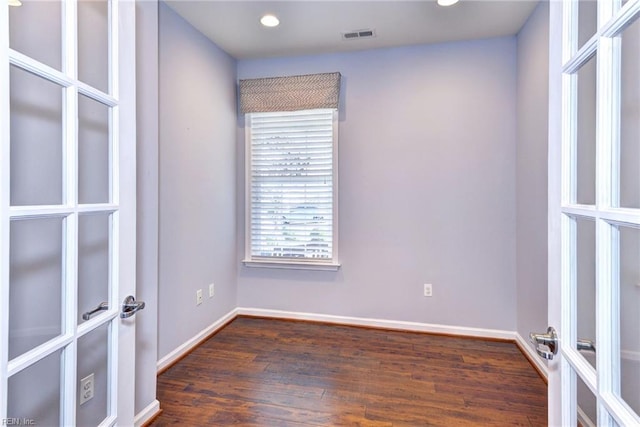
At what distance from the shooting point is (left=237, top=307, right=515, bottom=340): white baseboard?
9.51ft

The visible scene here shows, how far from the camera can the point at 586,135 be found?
775 mm

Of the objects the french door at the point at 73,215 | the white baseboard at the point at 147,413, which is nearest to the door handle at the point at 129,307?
the french door at the point at 73,215

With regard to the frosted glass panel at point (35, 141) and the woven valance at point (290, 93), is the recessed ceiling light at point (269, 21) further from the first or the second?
the frosted glass panel at point (35, 141)

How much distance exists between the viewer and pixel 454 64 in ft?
9.57

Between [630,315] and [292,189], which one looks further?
[292,189]

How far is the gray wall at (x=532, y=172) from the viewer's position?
88.7 inches

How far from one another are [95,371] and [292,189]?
2.37 metres

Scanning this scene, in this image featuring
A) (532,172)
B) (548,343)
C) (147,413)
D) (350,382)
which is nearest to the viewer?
(548,343)

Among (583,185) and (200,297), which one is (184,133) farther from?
(583,185)

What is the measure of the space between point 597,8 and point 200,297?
2.96 meters

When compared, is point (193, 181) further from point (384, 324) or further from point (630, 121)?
point (630, 121)

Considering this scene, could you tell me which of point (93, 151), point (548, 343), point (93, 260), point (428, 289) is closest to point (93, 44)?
point (93, 151)

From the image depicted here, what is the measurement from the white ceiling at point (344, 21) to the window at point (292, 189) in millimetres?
662

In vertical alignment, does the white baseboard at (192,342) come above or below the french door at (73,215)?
below
